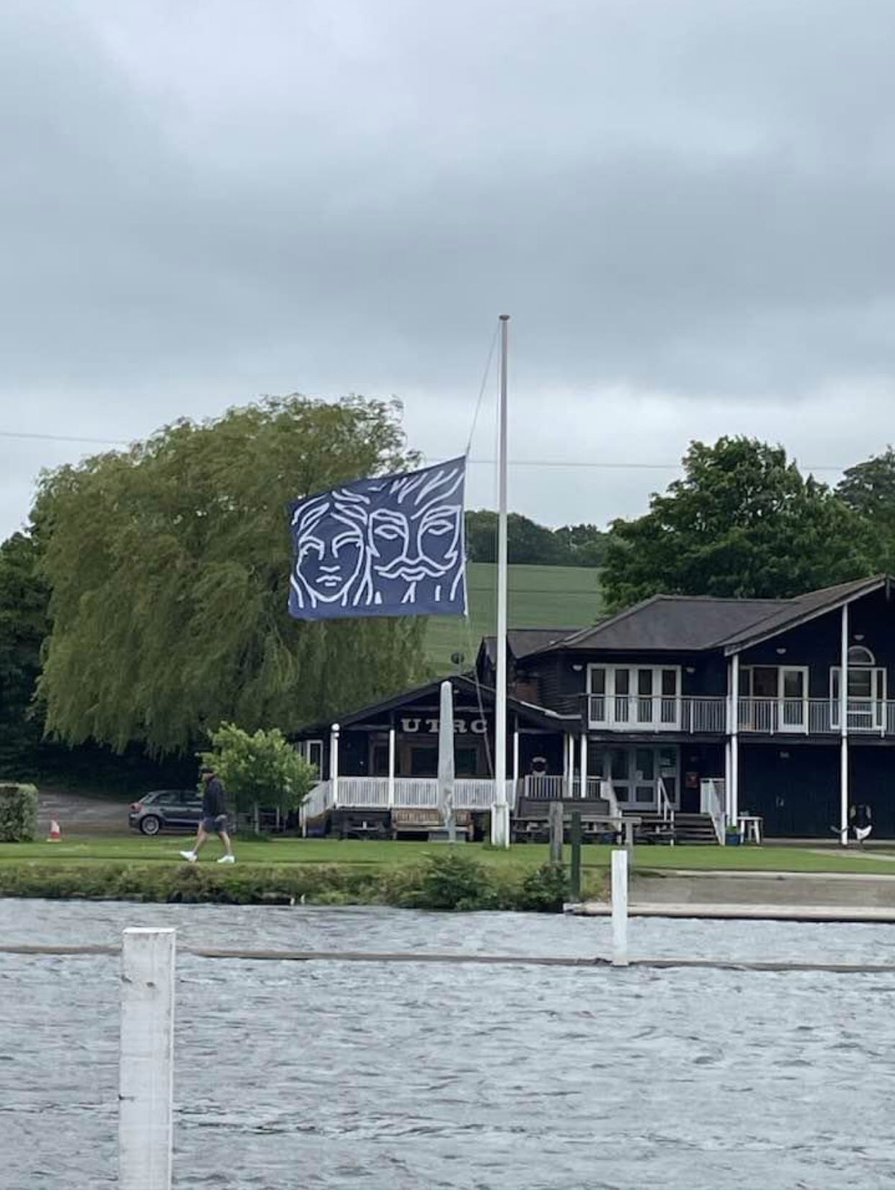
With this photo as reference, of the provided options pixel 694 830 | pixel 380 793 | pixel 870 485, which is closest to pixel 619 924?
pixel 380 793

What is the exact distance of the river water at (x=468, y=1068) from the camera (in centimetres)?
1303

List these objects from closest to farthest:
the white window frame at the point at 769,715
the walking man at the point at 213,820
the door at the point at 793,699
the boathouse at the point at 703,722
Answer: the walking man at the point at 213,820 < the boathouse at the point at 703,722 < the white window frame at the point at 769,715 < the door at the point at 793,699

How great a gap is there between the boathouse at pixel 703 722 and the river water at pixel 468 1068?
31.2 meters

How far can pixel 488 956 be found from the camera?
81.2 ft

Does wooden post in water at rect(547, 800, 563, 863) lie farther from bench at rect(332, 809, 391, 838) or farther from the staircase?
the staircase

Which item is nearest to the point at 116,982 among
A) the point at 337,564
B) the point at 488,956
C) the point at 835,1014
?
the point at 488,956

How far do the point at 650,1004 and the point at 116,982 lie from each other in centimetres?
569

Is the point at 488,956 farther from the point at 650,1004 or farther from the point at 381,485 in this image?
the point at 381,485

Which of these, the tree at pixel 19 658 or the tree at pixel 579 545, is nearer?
the tree at pixel 19 658

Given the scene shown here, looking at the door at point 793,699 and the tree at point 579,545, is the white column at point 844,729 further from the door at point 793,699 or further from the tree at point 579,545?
the tree at point 579,545

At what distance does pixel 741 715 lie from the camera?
59.4m

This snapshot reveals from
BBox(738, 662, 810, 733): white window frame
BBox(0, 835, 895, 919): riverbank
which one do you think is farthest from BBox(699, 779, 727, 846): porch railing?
BBox(0, 835, 895, 919): riverbank

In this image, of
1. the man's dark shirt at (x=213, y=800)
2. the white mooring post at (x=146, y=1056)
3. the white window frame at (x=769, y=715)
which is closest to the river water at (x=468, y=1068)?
the white mooring post at (x=146, y=1056)

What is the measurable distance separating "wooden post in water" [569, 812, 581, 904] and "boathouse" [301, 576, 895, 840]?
24.6 m
